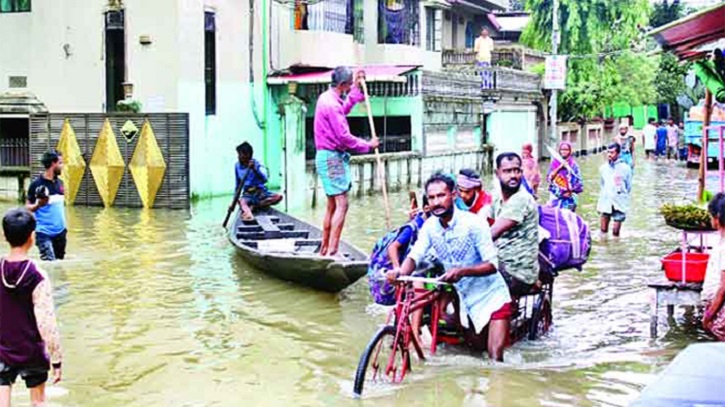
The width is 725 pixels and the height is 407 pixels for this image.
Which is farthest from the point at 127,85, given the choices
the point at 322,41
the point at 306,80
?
the point at 322,41

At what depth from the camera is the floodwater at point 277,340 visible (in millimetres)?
7930

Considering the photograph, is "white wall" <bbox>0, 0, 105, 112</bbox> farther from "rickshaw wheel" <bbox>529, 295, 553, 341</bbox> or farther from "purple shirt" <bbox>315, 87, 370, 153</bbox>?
"rickshaw wheel" <bbox>529, 295, 553, 341</bbox>

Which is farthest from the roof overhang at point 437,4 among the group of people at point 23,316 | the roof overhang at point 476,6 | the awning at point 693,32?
the group of people at point 23,316

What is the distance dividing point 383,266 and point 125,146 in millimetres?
13645

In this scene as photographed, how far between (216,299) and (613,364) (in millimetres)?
4906

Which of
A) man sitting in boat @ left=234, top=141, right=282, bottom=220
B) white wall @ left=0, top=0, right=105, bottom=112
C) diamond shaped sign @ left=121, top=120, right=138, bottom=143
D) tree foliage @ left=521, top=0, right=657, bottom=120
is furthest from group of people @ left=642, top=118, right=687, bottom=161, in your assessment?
man sitting in boat @ left=234, top=141, right=282, bottom=220

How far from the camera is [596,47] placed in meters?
41.5

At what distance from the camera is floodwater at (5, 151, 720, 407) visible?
312 inches

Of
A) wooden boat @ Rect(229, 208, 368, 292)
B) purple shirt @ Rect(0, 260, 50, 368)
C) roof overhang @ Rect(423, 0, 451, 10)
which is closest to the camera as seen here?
purple shirt @ Rect(0, 260, 50, 368)

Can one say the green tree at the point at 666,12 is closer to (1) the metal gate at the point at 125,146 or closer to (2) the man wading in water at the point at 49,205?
(1) the metal gate at the point at 125,146

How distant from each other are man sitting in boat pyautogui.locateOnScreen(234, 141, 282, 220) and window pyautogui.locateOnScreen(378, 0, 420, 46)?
54.4 feet

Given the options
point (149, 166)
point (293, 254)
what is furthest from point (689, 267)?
point (149, 166)

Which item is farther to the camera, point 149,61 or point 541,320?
point 149,61

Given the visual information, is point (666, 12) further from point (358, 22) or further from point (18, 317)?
point (18, 317)
